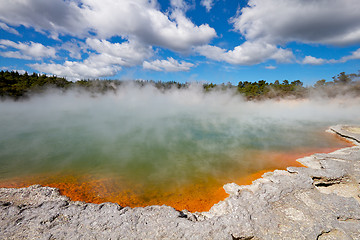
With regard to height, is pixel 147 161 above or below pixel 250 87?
below

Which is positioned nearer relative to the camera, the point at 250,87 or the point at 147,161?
the point at 147,161

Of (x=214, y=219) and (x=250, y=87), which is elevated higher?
(x=250, y=87)

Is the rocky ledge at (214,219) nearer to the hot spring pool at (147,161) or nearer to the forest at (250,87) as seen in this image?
the hot spring pool at (147,161)

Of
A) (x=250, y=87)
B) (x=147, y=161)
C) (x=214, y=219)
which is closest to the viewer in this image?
(x=214, y=219)

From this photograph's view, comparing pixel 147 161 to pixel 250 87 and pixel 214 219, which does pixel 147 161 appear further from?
pixel 250 87

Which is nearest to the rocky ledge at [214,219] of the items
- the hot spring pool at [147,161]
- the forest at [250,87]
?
the hot spring pool at [147,161]

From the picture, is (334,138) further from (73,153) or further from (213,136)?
(73,153)

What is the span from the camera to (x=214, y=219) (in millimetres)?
2934

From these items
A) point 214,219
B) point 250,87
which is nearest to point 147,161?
point 214,219

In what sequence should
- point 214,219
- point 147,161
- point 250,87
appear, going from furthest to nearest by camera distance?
point 250,87 → point 147,161 → point 214,219

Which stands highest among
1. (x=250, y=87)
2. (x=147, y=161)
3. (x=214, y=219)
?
(x=250, y=87)

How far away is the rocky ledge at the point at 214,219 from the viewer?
2.60m

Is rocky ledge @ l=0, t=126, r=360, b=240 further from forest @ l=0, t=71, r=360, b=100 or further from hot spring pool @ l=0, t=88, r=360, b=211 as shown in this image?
forest @ l=0, t=71, r=360, b=100

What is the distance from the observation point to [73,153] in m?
7.80
